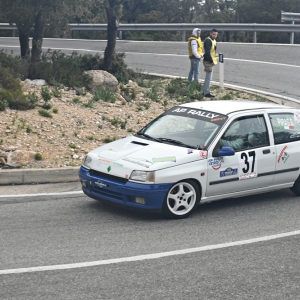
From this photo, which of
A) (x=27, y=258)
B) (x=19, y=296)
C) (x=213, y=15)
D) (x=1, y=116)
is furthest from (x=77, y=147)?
(x=213, y=15)

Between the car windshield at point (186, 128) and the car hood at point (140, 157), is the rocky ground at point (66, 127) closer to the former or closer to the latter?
the car windshield at point (186, 128)

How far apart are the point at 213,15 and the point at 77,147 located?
88.2ft

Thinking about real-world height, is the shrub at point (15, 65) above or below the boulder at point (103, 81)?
above

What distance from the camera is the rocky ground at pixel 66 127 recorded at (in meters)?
11.6

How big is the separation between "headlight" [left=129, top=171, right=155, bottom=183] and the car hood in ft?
0.17

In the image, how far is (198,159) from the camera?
9.01 meters

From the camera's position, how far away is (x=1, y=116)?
13195mm

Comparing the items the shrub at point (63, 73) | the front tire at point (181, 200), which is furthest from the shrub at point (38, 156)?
the shrub at point (63, 73)

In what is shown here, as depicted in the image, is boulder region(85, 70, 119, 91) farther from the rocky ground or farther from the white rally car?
the white rally car

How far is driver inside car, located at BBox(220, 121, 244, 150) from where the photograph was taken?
945cm

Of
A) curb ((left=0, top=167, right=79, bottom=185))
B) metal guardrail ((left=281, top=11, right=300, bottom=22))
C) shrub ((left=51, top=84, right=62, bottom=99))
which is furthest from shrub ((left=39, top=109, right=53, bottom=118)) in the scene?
metal guardrail ((left=281, top=11, right=300, bottom=22))

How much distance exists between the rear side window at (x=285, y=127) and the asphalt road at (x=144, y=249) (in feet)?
3.08

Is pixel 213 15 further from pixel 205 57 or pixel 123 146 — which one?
pixel 123 146

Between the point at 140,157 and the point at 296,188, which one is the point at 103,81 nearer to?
the point at 296,188
